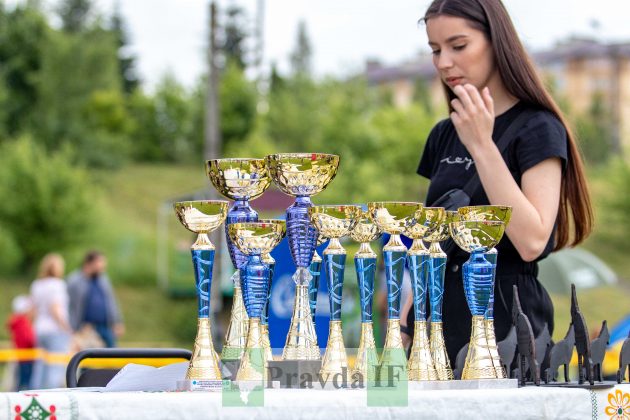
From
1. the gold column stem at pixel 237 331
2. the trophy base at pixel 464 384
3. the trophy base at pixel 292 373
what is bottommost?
the trophy base at pixel 464 384

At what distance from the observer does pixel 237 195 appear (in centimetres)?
198

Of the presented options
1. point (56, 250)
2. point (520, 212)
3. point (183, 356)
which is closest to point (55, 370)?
point (183, 356)

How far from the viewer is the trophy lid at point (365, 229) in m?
1.90

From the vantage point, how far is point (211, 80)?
20562 millimetres

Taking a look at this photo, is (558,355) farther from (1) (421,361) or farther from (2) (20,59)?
(2) (20,59)

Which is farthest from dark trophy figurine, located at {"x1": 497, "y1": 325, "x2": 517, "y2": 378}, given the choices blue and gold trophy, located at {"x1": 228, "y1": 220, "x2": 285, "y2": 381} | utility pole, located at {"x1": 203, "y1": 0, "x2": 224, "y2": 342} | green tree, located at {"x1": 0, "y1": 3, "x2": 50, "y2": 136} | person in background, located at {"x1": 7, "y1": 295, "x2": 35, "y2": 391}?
green tree, located at {"x1": 0, "y1": 3, "x2": 50, "y2": 136}

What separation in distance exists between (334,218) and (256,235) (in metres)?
0.13

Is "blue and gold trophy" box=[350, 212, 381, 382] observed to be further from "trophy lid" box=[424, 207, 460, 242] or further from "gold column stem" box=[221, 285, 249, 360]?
"gold column stem" box=[221, 285, 249, 360]

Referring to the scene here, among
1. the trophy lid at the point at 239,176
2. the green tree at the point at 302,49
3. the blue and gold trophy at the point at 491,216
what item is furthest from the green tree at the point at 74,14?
the blue and gold trophy at the point at 491,216

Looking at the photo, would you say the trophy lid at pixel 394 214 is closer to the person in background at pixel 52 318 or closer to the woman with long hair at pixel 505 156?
the woman with long hair at pixel 505 156

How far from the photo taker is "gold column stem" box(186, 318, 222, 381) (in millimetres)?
1825

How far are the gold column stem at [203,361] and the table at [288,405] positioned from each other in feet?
0.85

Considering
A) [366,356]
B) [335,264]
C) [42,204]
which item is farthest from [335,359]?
[42,204]

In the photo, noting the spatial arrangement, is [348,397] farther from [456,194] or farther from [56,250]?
[56,250]
